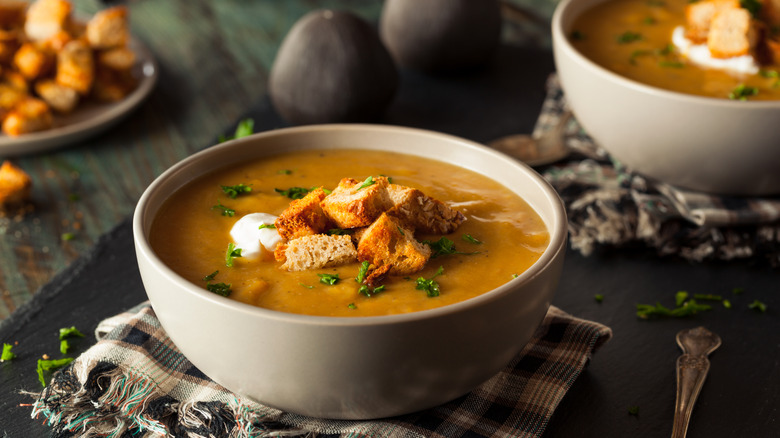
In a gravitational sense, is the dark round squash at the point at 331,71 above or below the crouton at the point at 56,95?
above

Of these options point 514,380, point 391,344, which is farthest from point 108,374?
point 514,380

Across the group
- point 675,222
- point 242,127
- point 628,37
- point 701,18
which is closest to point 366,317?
point 675,222

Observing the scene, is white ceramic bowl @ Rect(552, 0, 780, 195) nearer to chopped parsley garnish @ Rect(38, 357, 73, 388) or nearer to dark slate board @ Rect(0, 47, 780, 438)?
dark slate board @ Rect(0, 47, 780, 438)

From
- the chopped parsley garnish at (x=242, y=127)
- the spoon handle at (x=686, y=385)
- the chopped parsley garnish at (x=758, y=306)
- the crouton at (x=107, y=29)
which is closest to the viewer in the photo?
the spoon handle at (x=686, y=385)

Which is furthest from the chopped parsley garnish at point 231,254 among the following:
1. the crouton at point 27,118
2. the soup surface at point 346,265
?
the crouton at point 27,118

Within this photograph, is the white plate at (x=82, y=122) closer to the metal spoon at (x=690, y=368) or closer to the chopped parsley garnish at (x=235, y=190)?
the chopped parsley garnish at (x=235, y=190)

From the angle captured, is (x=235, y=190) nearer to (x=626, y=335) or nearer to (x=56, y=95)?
(x=626, y=335)

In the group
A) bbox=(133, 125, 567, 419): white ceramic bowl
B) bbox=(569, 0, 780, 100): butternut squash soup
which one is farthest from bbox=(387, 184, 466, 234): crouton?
bbox=(569, 0, 780, 100): butternut squash soup

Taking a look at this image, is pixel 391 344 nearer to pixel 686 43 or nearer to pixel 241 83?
pixel 686 43
